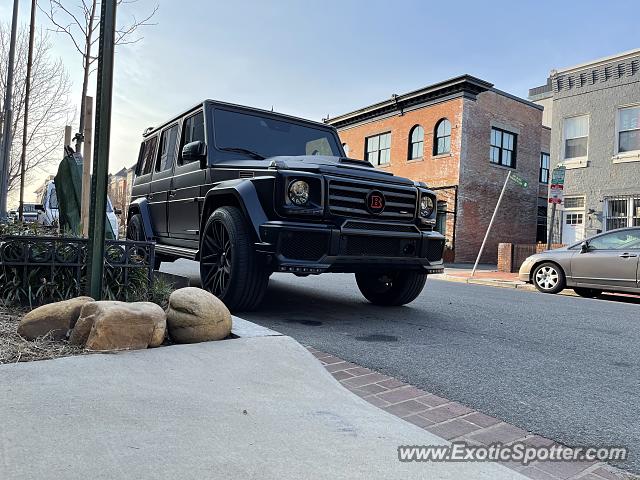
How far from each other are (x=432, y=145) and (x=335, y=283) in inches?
536

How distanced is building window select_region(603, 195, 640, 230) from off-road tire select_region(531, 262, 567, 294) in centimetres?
678

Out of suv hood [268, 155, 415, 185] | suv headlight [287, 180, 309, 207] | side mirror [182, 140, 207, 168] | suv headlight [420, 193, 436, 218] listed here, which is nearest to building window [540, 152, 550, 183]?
suv headlight [420, 193, 436, 218]

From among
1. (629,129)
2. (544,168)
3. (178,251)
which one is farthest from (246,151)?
(544,168)

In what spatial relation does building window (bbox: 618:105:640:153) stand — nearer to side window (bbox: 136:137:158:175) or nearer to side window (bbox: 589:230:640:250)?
side window (bbox: 589:230:640:250)

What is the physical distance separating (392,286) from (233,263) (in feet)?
7.89

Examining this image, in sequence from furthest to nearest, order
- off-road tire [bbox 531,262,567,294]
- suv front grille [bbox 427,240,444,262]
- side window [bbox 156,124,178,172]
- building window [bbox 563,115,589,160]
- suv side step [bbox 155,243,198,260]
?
building window [bbox 563,115,589,160] → off-road tire [bbox 531,262,567,294] → side window [bbox 156,124,178,172] → suv side step [bbox 155,243,198,260] → suv front grille [bbox 427,240,444,262]

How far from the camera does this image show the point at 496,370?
379 cm

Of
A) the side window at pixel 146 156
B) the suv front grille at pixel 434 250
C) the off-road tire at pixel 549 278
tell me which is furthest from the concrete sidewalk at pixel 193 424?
the off-road tire at pixel 549 278

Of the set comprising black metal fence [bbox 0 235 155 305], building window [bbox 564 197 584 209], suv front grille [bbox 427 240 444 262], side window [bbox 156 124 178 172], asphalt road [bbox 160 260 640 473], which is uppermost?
building window [bbox 564 197 584 209]

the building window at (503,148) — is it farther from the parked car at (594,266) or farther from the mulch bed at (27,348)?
the mulch bed at (27,348)

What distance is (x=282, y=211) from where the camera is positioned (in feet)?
15.7

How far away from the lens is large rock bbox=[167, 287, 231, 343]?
3574mm

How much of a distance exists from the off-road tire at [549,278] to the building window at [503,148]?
37.7ft

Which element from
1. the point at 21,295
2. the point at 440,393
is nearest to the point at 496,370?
the point at 440,393
